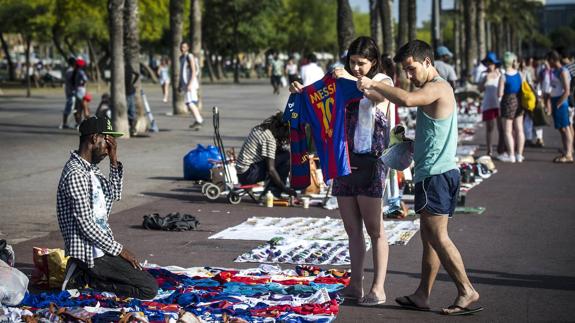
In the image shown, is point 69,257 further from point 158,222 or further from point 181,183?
point 181,183

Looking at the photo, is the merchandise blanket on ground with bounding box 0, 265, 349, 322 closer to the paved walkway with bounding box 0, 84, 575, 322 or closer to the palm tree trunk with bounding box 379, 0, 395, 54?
the paved walkway with bounding box 0, 84, 575, 322

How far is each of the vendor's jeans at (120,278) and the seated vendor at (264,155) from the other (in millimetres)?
5589

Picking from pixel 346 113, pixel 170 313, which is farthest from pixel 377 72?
pixel 170 313

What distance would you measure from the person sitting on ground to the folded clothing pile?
3.50m

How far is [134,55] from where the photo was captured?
2427cm

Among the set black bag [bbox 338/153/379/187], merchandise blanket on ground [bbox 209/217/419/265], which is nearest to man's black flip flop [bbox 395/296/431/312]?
black bag [bbox 338/153/379/187]

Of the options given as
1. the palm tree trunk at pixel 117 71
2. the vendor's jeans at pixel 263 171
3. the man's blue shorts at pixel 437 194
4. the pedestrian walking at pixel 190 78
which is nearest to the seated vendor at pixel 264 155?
the vendor's jeans at pixel 263 171

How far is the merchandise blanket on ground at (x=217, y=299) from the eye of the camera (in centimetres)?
720

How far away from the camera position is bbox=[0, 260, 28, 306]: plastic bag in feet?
24.5

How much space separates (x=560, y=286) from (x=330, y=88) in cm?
260

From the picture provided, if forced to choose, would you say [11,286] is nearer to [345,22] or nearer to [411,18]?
[345,22]

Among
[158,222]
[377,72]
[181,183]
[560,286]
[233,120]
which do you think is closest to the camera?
[377,72]

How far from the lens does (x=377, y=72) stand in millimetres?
7836

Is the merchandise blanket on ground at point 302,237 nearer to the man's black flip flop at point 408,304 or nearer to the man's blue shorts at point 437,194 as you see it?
the man's black flip flop at point 408,304
